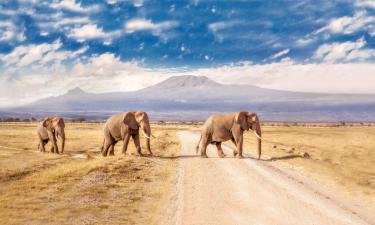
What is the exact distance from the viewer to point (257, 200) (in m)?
17.7

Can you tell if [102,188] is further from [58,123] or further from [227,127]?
[58,123]

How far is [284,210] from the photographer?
15.9 m

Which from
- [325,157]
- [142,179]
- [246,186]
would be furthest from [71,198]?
[325,157]

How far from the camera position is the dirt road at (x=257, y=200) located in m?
14.8

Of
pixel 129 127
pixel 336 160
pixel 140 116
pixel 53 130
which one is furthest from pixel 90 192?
pixel 336 160

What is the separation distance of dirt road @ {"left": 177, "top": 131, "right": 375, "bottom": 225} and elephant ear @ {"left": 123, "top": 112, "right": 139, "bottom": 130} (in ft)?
29.7

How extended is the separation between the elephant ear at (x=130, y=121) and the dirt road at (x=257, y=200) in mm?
9044

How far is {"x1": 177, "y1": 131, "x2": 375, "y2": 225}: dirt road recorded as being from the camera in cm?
1483

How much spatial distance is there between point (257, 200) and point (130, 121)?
18.4 meters

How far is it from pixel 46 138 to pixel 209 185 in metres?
25.0

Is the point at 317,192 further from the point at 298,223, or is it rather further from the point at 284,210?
the point at 298,223

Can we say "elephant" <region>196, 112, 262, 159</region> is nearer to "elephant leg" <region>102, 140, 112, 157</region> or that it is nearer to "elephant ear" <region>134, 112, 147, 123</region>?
"elephant ear" <region>134, 112, 147, 123</region>

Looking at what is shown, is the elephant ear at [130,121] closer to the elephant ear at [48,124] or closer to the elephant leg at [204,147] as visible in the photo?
the elephant leg at [204,147]

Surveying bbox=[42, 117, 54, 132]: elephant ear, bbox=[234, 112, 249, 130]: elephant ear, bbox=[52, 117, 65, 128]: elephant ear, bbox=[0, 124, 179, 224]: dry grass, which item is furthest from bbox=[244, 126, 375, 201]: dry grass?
bbox=[42, 117, 54, 132]: elephant ear
